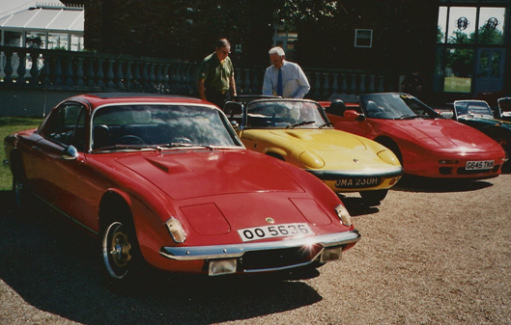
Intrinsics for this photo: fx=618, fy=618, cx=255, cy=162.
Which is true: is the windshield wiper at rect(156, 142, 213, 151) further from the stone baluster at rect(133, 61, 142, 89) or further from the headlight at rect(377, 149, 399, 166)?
the stone baluster at rect(133, 61, 142, 89)

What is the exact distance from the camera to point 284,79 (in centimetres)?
986

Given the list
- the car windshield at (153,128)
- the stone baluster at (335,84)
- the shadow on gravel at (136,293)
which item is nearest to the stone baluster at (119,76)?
the stone baluster at (335,84)

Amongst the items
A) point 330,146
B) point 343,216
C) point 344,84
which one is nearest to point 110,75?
point 344,84

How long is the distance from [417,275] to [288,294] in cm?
115

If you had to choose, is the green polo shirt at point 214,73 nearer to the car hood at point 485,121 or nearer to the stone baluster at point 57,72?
the car hood at point 485,121

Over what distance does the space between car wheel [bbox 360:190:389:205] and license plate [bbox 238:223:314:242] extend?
3491 mm

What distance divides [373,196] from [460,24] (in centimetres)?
2248

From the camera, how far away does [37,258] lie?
4930 mm

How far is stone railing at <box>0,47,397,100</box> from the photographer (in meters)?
15.5

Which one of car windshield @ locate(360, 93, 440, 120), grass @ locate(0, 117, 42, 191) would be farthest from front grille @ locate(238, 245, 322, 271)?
car windshield @ locate(360, 93, 440, 120)

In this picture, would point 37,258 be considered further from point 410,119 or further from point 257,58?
point 257,58

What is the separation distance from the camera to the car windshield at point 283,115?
797cm

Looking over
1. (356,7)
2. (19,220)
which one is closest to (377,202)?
(19,220)

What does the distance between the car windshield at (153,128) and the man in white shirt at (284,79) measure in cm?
447
